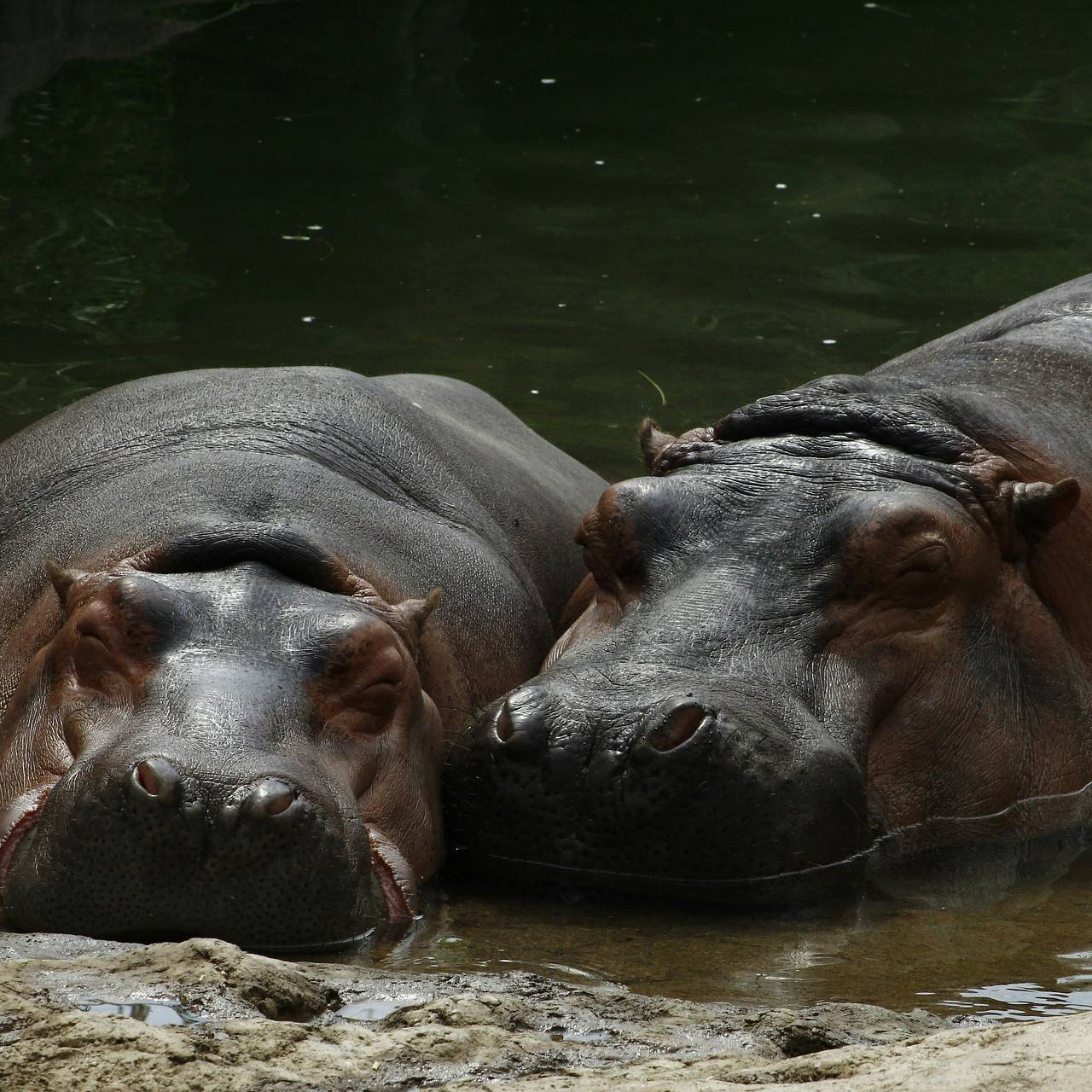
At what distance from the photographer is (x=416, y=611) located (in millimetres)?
5520

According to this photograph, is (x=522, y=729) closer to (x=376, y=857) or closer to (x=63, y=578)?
(x=376, y=857)

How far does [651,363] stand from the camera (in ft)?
36.6

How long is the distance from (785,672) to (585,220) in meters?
9.25

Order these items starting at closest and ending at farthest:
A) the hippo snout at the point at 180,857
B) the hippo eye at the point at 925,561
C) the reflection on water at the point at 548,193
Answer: the hippo snout at the point at 180,857, the hippo eye at the point at 925,561, the reflection on water at the point at 548,193

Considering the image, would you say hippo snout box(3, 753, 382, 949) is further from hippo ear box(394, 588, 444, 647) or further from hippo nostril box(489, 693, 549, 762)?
hippo ear box(394, 588, 444, 647)

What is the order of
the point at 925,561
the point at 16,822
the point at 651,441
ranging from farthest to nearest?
the point at 651,441, the point at 925,561, the point at 16,822

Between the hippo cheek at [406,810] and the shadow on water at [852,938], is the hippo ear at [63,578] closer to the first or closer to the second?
the hippo cheek at [406,810]

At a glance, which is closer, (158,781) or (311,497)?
(158,781)

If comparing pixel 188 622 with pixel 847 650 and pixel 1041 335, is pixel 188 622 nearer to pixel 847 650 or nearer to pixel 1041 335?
pixel 847 650

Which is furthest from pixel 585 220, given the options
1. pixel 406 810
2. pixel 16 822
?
pixel 16 822

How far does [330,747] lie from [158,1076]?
1.70 m

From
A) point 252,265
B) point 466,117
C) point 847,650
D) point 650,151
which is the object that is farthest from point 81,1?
point 847,650

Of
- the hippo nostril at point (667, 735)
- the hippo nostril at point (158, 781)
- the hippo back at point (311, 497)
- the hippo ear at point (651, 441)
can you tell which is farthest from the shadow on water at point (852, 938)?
the hippo ear at point (651, 441)

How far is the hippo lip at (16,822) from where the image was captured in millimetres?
4762
